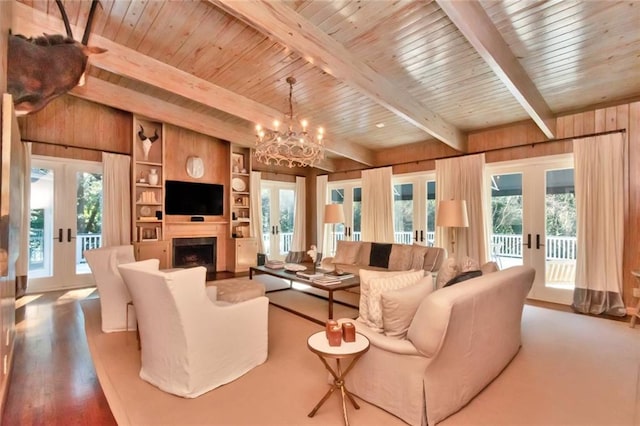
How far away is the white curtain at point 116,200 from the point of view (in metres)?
5.89

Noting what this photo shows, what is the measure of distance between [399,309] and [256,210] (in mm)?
6012

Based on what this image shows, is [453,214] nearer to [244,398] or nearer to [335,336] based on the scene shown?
[335,336]

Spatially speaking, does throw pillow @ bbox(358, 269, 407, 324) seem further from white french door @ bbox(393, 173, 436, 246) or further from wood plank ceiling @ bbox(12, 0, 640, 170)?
white french door @ bbox(393, 173, 436, 246)

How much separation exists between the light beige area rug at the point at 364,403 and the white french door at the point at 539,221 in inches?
61.0

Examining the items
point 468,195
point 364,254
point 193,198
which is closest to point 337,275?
point 364,254

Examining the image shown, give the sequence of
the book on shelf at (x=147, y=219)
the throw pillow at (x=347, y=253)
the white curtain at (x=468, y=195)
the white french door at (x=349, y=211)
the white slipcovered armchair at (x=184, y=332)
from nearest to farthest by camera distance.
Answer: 1. the white slipcovered armchair at (x=184, y=332)
2. the white curtain at (x=468, y=195)
3. the throw pillow at (x=347, y=253)
4. the book on shelf at (x=147, y=219)
5. the white french door at (x=349, y=211)

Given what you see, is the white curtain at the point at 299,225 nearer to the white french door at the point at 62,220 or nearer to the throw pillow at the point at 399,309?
the white french door at the point at 62,220

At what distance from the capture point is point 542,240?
16.4ft

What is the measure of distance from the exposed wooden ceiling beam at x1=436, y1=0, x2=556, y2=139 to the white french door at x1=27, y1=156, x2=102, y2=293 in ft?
21.0

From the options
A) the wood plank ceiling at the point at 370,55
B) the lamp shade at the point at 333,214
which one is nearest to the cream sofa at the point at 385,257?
the lamp shade at the point at 333,214

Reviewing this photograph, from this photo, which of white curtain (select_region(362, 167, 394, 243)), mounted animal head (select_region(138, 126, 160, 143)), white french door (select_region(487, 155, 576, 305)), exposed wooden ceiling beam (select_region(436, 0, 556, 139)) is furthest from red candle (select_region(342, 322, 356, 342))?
mounted animal head (select_region(138, 126, 160, 143))

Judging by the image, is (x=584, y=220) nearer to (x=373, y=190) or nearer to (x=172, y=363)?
(x=373, y=190)

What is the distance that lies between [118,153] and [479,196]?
22.3 feet

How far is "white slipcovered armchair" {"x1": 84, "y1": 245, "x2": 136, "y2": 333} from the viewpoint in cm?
347
